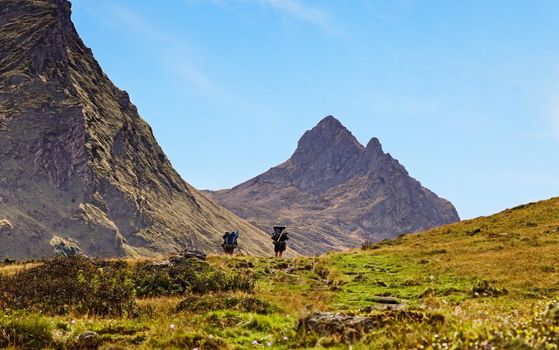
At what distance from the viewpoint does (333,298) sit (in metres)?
25.5

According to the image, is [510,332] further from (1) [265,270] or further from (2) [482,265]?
(1) [265,270]

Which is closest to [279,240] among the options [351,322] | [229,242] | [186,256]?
[229,242]

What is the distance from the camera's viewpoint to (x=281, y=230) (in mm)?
46250

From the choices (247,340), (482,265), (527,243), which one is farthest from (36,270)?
(527,243)

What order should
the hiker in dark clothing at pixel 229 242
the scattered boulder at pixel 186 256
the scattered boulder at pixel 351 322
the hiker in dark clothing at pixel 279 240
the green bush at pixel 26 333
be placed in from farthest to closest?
the hiker in dark clothing at pixel 279 240 < the hiker in dark clothing at pixel 229 242 < the scattered boulder at pixel 186 256 < the green bush at pixel 26 333 < the scattered boulder at pixel 351 322

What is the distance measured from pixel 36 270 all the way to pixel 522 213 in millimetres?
38508

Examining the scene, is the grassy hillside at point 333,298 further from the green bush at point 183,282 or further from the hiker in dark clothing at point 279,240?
the hiker in dark clothing at point 279,240

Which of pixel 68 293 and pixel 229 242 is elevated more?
pixel 229 242

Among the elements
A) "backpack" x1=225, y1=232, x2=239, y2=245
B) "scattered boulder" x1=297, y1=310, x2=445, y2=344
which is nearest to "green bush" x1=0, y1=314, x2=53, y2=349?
"scattered boulder" x1=297, y1=310, x2=445, y2=344

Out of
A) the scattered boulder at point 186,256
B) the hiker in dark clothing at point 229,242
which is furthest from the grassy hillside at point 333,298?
the hiker in dark clothing at point 229,242

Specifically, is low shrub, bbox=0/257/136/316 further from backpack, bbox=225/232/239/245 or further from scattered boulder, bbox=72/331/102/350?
Answer: backpack, bbox=225/232/239/245

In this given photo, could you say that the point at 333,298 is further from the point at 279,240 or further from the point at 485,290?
the point at 279,240

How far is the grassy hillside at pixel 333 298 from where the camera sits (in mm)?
11852

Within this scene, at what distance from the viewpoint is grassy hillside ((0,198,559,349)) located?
11852 mm
